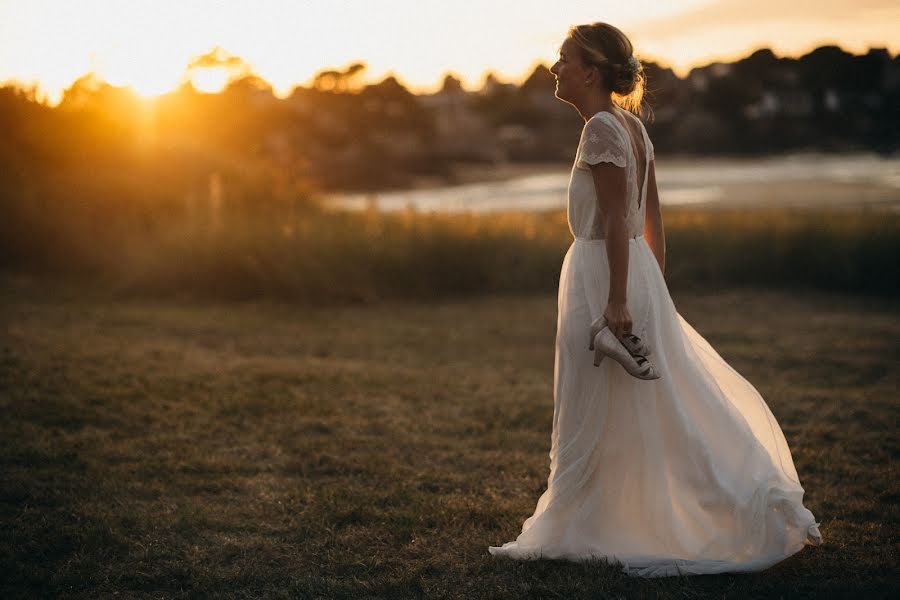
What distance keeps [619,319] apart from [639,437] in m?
0.59

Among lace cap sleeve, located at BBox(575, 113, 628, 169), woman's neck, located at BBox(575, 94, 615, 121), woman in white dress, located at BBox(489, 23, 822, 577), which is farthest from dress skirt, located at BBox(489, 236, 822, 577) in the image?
woman's neck, located at BBox(575, 94, 615, 121)

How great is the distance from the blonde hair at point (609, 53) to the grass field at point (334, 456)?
7.06 feet

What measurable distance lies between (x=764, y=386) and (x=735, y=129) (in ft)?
166

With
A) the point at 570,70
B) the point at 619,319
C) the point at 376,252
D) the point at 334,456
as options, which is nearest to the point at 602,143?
the point at 570,70

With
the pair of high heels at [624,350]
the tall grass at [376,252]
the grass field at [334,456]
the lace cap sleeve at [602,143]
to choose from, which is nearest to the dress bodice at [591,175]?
the lace cap sleeve at [602,143]

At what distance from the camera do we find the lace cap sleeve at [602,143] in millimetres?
3221

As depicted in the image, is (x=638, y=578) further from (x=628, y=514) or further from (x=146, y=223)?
(x=146, y=223)

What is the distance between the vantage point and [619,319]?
11.0 ft

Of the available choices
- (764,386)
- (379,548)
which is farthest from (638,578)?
(764,386)

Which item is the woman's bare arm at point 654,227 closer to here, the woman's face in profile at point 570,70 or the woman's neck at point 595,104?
the woman's neck at point 595,104

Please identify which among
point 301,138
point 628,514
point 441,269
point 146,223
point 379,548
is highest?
point 301,138

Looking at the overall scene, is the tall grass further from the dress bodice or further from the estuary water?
the dress bodice

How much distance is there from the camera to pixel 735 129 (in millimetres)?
54000

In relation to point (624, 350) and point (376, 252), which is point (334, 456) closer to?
point (624, 350)
